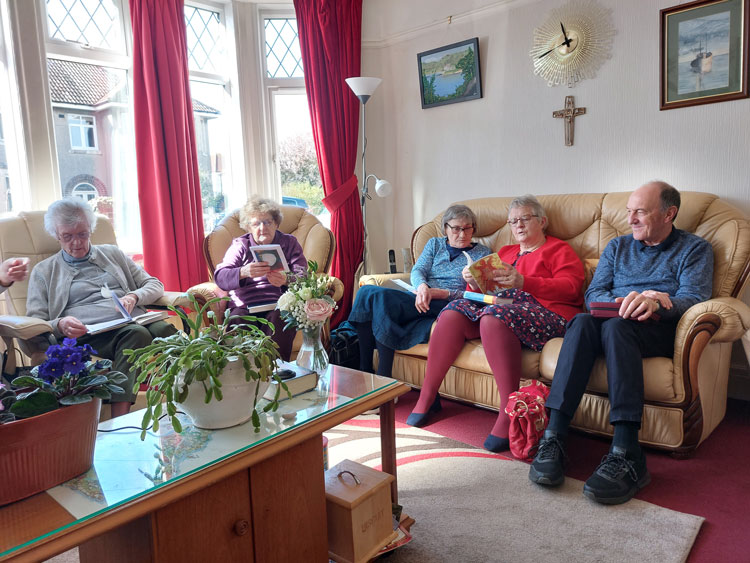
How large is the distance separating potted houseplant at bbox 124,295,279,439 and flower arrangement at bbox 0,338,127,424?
0.13 m

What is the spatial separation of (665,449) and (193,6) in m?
3.70

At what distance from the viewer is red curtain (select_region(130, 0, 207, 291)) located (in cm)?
327

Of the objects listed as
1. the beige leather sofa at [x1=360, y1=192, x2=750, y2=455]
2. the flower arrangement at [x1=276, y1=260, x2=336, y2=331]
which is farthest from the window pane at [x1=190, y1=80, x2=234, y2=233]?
the flower arrangement at [x1=276, y1=260, x2=336, y2=331]

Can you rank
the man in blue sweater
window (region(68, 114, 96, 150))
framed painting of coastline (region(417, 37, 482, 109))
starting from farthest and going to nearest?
framed painting of coastline (region(417, 37, 482, 109)), window (region(68, 114, 96, 150)), the man in blue sweater

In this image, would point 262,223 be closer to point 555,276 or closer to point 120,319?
point 120,319

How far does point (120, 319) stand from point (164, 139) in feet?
4.53

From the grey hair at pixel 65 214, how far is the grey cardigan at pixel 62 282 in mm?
133

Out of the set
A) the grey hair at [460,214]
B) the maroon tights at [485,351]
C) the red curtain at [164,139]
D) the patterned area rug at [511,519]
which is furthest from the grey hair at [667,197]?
the red curtain at [164,139]

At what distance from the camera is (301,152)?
13.8 feet

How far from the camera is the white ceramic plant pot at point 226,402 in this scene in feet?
4.33

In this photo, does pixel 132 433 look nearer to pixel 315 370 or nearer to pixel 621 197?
pixel 315 370

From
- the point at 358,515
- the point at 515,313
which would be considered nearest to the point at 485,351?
the point at 515,313

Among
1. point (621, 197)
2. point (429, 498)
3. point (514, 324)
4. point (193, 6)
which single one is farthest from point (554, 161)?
point (193, 6)

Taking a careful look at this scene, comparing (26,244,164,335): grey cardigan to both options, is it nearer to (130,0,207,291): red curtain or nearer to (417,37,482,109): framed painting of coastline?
(130,0,207,291): red curtain
